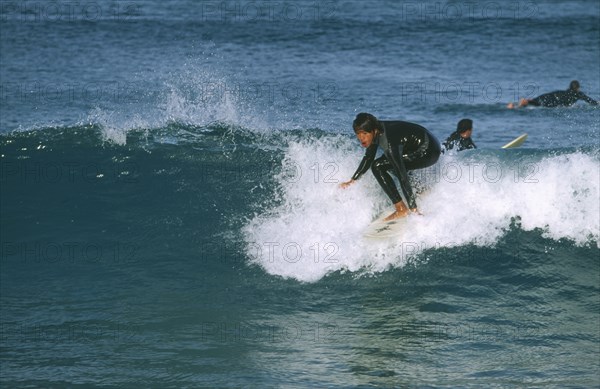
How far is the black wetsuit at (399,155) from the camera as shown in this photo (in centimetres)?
1070

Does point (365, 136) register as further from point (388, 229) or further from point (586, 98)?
point (586, 98)

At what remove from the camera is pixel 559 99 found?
69.6ft

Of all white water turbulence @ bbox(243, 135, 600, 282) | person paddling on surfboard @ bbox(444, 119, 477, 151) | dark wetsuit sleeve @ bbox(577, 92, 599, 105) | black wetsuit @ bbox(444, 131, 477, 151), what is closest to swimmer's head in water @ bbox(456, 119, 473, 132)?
person paddling on surfboard @ bbox(444, 119, 477, 151)

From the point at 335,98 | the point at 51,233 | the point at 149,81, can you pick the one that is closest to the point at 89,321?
the point at 51,233

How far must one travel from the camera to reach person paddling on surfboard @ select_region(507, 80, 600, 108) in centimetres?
2116

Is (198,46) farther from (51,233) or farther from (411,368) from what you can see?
(411,368)

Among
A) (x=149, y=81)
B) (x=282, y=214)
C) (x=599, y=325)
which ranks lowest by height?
(x=599, y=325)

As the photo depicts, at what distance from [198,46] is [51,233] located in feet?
50.3

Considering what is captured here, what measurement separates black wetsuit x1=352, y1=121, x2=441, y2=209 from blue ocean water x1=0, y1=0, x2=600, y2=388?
2.55ft

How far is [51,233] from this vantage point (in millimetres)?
12938

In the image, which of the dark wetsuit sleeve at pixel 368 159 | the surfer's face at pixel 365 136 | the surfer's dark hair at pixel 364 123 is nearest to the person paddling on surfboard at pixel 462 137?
the dark wetsuit sleeve at pixel 368 159

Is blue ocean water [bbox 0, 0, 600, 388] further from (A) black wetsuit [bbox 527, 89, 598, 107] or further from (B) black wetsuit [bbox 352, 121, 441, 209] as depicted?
(B) black wetsuit [bbox 352, 121, 441, 209]

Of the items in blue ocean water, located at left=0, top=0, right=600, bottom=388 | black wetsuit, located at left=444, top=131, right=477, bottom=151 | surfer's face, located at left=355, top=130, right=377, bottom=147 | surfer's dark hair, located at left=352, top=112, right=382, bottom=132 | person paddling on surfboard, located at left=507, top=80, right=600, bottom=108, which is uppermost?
surfer's dark hair, located at left=352, top=112, right=382, bottom=132

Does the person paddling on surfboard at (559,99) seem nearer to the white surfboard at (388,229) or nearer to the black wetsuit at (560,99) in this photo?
the black wetsuit at (560,99)
